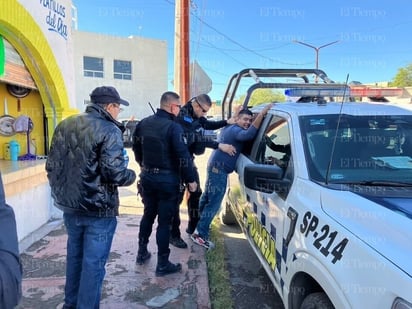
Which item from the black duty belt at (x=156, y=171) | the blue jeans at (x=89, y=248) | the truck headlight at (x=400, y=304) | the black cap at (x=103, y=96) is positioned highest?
the black cap at (x=103, y=96)

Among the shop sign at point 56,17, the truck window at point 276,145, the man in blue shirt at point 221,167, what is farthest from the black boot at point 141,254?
the shop sign at point 56,17

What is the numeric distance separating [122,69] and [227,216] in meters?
23.2

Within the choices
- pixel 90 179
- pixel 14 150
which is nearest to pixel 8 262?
pixel 90 179

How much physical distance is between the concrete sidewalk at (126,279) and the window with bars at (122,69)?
23.2 metres

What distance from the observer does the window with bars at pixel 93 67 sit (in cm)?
2561

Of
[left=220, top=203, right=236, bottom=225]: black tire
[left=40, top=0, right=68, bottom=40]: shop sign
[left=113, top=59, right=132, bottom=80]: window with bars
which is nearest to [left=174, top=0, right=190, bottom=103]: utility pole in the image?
[left=40, top=0, right=68, bottom=40]: shop sign

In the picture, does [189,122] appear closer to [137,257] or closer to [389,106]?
[137,257]

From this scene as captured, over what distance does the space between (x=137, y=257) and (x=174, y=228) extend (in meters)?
0.67

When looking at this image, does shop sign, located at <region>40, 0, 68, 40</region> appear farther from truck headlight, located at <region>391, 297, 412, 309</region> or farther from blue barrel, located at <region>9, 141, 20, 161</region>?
truck headlight, located at <region>391, 297, 412, 309</region>

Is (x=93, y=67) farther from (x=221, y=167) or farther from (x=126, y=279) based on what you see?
(x=126, y=279)

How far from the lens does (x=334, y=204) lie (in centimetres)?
204

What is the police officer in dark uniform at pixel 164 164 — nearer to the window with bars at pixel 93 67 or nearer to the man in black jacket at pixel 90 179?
the man in black jacket at pixel 90 179

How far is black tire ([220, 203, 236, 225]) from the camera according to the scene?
5.75 meters

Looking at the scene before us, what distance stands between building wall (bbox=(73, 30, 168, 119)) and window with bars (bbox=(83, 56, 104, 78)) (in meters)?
0.23
